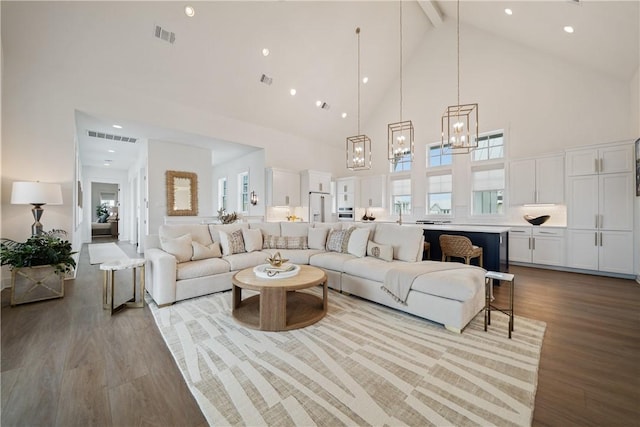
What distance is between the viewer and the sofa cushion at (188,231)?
3.86 metres

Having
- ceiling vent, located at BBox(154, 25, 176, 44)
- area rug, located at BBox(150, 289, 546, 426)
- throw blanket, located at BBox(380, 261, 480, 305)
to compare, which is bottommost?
area rug, located at BBox(150, 289, 546, 426)

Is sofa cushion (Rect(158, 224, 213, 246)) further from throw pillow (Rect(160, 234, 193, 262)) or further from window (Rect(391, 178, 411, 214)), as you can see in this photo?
window (Rect(391, 178, 411, 214))

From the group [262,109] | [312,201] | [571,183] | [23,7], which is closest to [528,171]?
[571,183]

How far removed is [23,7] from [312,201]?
20.9 ft

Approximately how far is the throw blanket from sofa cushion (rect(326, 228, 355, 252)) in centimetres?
120

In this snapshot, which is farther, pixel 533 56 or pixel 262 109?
pixel 262 109

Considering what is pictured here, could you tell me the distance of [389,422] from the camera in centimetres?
148

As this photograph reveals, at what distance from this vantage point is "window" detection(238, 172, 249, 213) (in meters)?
8.65

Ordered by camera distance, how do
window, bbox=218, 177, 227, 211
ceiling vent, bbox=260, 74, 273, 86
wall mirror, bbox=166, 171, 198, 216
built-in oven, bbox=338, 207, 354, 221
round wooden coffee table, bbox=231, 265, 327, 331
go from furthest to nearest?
window, bbox=218, 177, 227, 211 < built-in oven, bbox=338, 207, 354, 221 < wall mirror, bbox=166, 171, 198, 216 < ceiling vent, bbox=260, 74, 273, 86 < round wooden coffee table, bbox=231, 265, 327, 331

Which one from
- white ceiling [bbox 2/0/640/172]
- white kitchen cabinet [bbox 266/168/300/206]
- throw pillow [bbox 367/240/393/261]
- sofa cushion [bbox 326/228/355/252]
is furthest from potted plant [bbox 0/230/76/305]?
white kitchen cabinet [bbox 266/168/300/206]

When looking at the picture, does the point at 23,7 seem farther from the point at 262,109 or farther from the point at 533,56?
the point at 533,56

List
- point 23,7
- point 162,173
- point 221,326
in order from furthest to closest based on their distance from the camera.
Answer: point 162,173 → point 23,7 → point 221,326

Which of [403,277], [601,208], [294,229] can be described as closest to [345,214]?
[294,229]

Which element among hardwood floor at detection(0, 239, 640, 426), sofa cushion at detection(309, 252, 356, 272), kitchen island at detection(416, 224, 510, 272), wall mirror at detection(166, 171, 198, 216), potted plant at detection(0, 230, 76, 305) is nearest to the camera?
hardwood floor at detection(0, 239, 640, 426)
